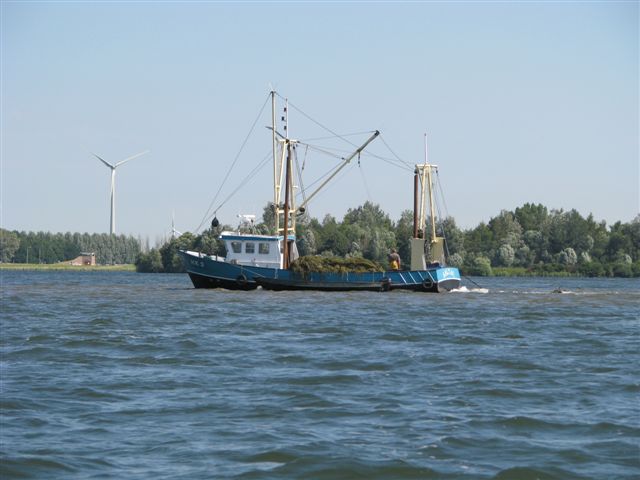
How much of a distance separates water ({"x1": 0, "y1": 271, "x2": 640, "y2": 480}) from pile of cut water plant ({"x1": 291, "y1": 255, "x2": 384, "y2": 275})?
24725mm

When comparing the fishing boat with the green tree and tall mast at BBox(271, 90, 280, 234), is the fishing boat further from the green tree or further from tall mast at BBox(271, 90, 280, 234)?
the green tree

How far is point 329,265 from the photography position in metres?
60.7

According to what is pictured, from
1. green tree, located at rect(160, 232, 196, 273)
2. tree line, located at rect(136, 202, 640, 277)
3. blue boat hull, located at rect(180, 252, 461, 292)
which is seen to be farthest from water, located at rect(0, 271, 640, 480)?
green tree, located at rect(160, 232, 196, 273)

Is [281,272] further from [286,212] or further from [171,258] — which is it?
[171,258]

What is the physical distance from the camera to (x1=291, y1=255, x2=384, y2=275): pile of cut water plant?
5931 centimetres

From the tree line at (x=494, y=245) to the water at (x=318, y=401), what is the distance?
8948cm

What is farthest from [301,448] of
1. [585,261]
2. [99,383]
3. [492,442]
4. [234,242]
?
[585,261]

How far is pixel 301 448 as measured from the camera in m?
14.5

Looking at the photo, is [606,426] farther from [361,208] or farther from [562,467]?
[361,208]

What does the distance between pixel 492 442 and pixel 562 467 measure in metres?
1.42

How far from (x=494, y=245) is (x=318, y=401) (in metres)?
139

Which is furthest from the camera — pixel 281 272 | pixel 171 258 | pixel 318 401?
pixel 171 258

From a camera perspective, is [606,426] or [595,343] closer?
[606,426]

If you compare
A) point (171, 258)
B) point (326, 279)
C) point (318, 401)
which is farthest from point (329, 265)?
point (171, 258)
